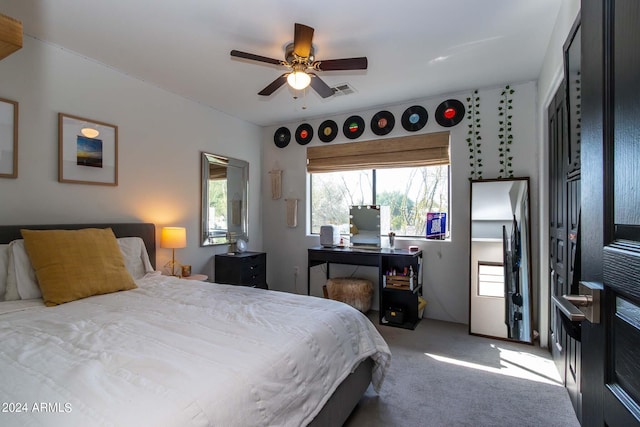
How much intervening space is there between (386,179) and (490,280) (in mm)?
1679

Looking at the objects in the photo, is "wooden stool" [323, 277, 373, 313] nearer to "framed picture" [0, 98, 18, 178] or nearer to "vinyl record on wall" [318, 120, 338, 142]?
"vinyl record on wall" [318, 120, 338, 142]

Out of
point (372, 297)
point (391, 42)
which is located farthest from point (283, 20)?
point (372, 297)

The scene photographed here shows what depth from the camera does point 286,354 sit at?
4.12 ft

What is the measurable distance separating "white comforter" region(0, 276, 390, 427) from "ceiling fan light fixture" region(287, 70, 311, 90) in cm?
159

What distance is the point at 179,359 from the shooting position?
3.67ft

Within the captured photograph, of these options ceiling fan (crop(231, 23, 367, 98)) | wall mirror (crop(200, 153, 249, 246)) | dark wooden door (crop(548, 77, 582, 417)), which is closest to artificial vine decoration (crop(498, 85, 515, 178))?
dark wooden door (crop(548, 77, 582, 417))

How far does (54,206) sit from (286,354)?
240 centimetres

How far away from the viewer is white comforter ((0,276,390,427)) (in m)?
0.86

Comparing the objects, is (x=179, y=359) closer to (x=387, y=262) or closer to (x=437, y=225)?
(x=387, y=262)

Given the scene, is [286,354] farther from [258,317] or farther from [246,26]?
[246,26]

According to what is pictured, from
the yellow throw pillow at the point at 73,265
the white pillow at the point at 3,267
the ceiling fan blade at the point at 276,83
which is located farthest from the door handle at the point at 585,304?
the white pillow at the point at 3,267

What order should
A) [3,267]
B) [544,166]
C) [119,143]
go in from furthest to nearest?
[119,143] → [544,166] → [3,267]

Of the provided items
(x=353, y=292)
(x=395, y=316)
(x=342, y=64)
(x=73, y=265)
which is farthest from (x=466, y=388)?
(x=73, y=265)

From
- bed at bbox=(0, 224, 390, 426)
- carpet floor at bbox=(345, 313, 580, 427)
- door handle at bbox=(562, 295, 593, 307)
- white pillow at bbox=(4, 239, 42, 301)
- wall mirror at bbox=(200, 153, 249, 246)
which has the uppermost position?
wall mirror at bbox=(200, 153, 249, 246)
